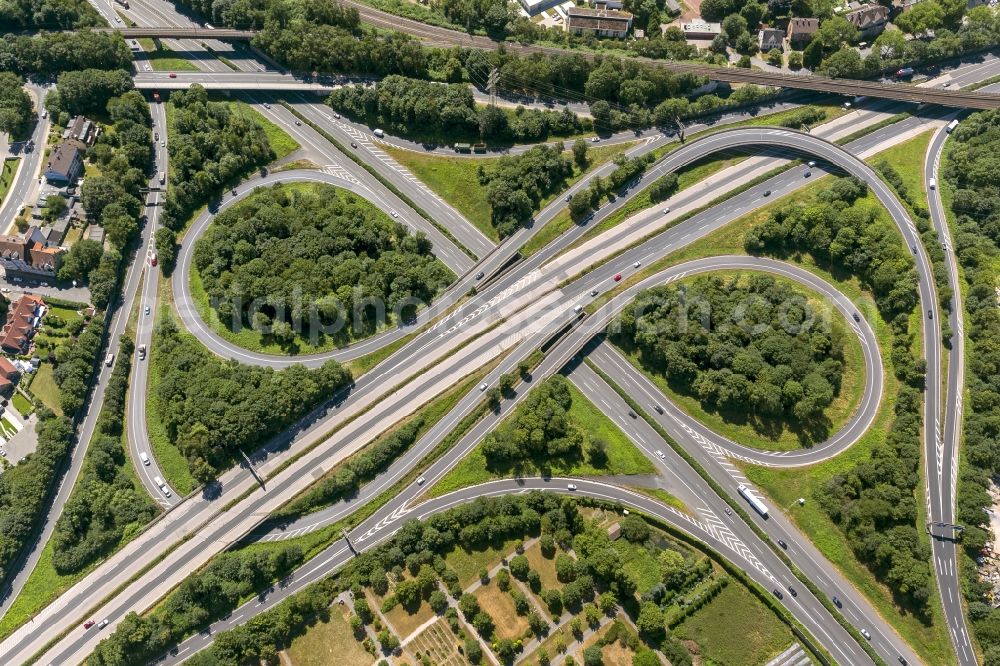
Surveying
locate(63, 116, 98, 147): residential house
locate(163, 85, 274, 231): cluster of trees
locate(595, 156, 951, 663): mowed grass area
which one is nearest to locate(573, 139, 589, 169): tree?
locate(595, 156, 951, 663): mowed grass area

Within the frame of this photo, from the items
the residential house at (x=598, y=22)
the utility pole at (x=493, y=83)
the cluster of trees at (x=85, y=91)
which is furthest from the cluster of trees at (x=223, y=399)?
the residential house at (x=598, y=22)

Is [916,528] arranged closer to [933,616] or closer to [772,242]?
[933,616]

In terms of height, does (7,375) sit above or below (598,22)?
below

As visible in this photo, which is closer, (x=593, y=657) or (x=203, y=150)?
(x=593, y=657)

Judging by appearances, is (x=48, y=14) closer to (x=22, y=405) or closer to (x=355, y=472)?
Answer: (x=22, y=405)

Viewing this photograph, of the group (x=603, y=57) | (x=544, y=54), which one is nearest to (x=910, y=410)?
(x=603, y=57)

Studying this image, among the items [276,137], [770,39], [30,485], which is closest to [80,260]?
[30,485]
